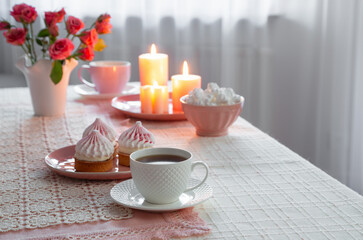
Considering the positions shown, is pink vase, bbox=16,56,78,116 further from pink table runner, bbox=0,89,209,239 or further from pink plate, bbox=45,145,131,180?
pink plate, bbox=45,145,131,180

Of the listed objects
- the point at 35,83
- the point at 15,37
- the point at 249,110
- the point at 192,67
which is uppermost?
the point at 15,37

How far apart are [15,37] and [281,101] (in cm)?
193

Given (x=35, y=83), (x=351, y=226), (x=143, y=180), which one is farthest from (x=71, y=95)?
(x=351, y=226)

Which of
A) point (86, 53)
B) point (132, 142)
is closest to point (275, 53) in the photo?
point (86, 53)

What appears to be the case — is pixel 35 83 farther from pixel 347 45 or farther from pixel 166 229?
pixel 347 45

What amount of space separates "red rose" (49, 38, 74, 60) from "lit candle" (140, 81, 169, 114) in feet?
0.74

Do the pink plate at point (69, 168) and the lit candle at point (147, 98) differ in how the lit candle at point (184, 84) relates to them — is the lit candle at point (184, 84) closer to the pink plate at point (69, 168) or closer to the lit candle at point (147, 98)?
the lit candle at point (147, 98)

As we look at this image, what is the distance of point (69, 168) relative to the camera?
39.8 inches

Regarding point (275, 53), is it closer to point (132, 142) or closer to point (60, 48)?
point (60, 48)

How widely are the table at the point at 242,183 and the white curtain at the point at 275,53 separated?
4.11 feet

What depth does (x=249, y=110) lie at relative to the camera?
306 cm

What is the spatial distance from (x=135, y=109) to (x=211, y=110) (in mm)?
349

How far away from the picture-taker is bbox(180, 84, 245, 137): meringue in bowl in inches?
48.6

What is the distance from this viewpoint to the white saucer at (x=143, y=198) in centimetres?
81
